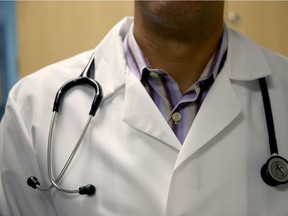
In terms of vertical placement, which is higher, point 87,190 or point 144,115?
point 144,115

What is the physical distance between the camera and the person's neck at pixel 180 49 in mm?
807

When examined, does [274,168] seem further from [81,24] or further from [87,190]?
[81,24]

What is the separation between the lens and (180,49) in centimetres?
82

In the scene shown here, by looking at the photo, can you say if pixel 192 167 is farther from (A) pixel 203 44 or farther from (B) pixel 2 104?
(B) pixel 2 104

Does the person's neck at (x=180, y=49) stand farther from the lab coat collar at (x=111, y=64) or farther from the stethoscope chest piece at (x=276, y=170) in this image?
the stethoscope chest piece at (x=276, y=170)

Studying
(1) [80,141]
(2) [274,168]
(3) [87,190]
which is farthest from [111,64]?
(2) [274,168]

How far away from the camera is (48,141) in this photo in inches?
29.7

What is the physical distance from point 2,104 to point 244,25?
1.86 m

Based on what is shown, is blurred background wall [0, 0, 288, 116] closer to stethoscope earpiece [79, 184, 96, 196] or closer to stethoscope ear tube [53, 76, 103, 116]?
stethoscope ear tube [53, 76, 103, 116]

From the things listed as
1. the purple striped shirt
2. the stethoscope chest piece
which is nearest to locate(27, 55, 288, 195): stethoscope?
the stethoscope chest piece

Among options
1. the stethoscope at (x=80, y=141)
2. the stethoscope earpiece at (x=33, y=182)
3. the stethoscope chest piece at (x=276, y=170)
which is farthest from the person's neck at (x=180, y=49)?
the stethoscope earpiece at (x=33, y=182)

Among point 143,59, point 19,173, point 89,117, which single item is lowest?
point 19,173

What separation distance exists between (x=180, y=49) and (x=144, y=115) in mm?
195

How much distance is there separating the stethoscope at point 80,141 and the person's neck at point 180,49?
14 centimetres
